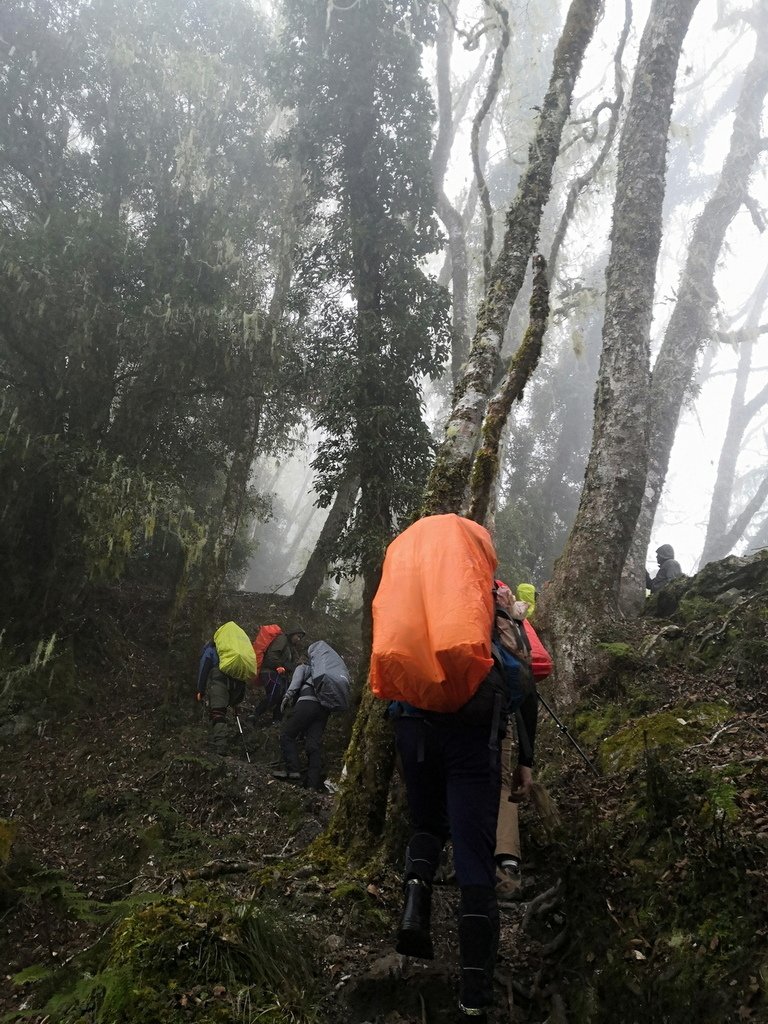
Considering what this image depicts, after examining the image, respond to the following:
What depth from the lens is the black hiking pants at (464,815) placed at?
2652 millimetres

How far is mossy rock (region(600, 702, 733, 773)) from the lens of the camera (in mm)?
4363

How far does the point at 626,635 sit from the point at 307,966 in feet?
16.1

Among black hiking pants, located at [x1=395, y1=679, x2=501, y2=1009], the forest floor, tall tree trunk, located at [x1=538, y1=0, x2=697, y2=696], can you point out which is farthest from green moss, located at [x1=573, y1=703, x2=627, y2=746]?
black hiking pants, located at [x1=395, y1=679, x2=501, y2=1009]

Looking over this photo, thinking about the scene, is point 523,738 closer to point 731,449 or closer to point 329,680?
point 329,680

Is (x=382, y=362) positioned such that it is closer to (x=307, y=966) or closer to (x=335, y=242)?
(x=335, y=242)

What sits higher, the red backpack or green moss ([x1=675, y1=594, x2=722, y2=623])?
green moss ([x1=675, y1=594, x2=722, y2=623])

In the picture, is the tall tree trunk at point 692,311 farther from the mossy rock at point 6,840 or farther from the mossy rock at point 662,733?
the mossy rock at point 6,840

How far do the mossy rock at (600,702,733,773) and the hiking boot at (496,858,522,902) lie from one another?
1.07 meters

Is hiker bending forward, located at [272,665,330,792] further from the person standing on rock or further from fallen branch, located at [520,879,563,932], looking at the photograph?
the person standing on rock

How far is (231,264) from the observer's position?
1253 centimetres

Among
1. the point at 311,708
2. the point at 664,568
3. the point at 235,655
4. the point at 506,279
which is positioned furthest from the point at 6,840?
the point at 664,568

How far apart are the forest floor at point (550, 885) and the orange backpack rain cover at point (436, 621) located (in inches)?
46.5

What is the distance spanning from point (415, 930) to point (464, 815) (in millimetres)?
537


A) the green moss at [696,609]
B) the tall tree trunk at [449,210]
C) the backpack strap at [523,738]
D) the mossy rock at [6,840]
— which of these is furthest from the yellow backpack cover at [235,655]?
the tall tree trunk at [449,210]
